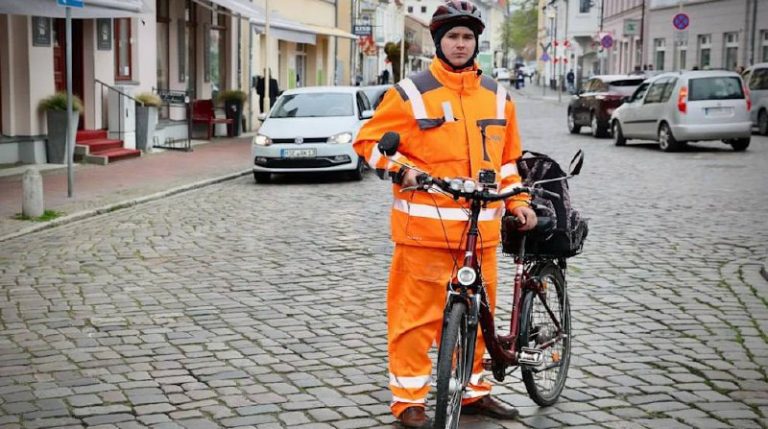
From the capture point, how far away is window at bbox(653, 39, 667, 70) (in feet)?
174

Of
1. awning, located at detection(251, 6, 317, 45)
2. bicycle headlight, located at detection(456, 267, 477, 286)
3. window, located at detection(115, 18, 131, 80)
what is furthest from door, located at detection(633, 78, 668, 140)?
bicycle headlight, located at detection(456, 267, 477, 286)

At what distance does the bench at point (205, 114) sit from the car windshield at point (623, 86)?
32.1ft

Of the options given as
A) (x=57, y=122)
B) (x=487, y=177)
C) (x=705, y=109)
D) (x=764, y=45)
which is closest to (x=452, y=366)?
(x=487, y=177)

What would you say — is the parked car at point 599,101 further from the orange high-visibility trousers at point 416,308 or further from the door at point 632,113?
the orange high-visibility trousers at point 416,308

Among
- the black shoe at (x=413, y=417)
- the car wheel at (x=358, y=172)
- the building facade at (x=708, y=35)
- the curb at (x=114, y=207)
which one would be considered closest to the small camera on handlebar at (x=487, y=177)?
the black shoe at (x=413, y=417)

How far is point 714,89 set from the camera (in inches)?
889

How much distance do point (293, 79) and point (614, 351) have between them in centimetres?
3626

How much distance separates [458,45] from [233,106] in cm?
2439

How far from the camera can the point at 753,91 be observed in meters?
29.0

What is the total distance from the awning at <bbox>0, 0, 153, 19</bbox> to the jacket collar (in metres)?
12.2

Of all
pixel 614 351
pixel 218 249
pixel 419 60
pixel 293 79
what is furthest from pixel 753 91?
pixel 419 60

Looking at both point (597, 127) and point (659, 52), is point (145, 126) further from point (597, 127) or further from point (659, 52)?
point (659, 52)

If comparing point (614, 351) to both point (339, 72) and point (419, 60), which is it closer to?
point (339, 72)

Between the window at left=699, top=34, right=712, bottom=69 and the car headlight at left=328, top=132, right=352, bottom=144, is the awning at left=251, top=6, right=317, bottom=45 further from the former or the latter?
the window at left=699, top=34, right=712, bottom=69
